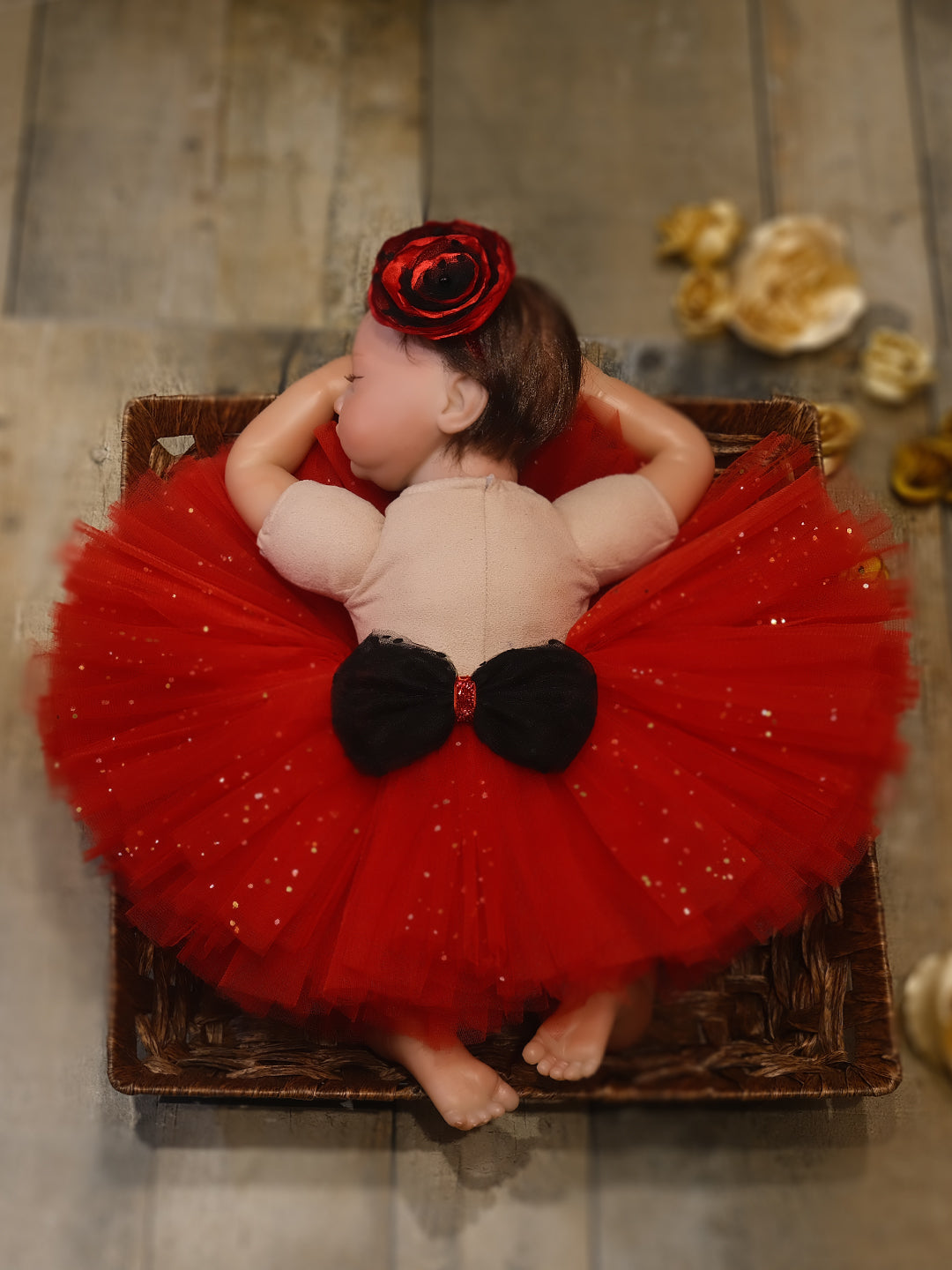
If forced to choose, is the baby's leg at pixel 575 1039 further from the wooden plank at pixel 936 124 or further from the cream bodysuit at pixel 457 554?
the wooden plank at pixel 936 124

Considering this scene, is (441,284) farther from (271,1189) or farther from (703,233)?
(271,1189)

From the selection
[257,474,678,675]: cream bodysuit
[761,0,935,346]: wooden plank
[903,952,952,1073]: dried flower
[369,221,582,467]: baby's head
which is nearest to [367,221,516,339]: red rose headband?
[369,221,582,467]: baby's head

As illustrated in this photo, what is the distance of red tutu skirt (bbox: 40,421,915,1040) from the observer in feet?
2.27

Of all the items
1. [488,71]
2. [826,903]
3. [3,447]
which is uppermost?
[488,71]

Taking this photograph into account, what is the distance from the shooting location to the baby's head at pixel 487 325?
2.38 feet

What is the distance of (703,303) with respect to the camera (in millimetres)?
1084

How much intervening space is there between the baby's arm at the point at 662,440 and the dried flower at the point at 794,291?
1.04 ft

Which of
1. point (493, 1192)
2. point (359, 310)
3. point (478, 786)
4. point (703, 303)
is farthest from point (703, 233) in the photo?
point (493, 1192)

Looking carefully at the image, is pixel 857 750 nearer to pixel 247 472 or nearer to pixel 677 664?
pixel 677 664

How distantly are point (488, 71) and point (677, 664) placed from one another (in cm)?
73

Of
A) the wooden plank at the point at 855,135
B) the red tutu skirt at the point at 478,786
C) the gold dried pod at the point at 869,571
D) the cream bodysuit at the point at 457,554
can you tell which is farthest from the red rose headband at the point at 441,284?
the wooden plank at the point at 855,135

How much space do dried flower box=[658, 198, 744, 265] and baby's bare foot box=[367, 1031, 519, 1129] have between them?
0.78 meters

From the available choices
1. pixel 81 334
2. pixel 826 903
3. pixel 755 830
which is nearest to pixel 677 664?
pixel 755 830

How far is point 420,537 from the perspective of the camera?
0.75 metres
